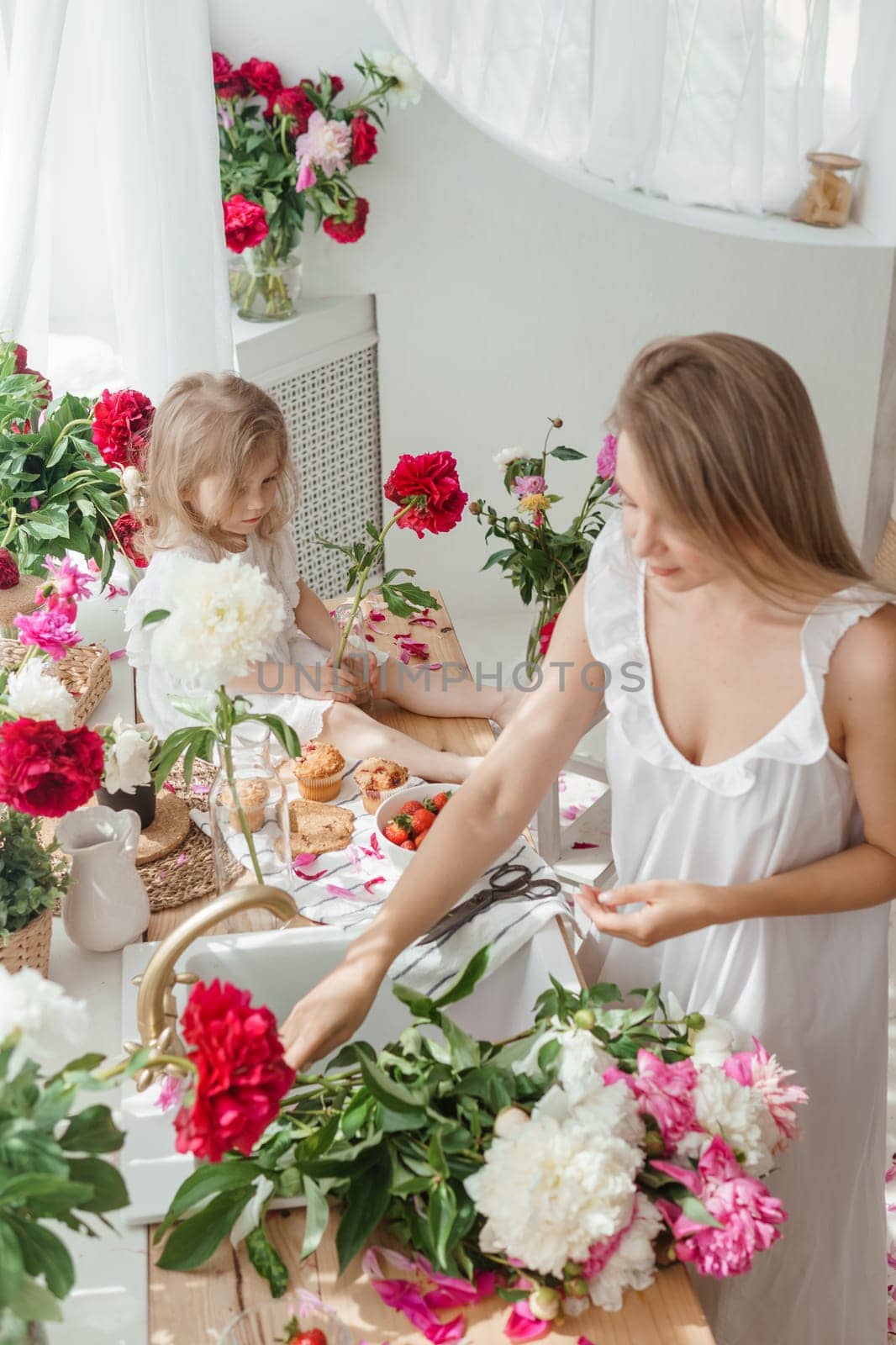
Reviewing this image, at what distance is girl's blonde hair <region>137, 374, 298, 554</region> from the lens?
189cm

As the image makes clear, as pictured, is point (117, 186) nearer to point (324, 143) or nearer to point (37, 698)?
point (324, 143)

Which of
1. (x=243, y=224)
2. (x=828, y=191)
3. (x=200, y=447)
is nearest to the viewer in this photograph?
(x=200, y=447)

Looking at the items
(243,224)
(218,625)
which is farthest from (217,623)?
(243,224)

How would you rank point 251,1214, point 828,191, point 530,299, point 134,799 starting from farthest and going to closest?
point 530,299
point 828,191
point 134,799
point 251,1214

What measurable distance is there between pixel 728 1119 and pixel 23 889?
0.64m

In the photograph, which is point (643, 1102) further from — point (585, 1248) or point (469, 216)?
point (469, 216)

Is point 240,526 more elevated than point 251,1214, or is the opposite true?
point 240,526

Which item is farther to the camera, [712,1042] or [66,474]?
[66,474]

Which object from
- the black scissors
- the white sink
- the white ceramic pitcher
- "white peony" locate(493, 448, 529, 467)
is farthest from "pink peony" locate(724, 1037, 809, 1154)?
"white peony" locate(493, 448, 529, 467)

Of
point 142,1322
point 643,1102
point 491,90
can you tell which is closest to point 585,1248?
point 643,1102

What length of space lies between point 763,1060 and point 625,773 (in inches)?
13.8

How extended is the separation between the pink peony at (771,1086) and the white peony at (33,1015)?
1.60 feet

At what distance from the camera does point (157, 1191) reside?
971 mm

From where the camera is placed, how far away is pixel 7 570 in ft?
5.66
